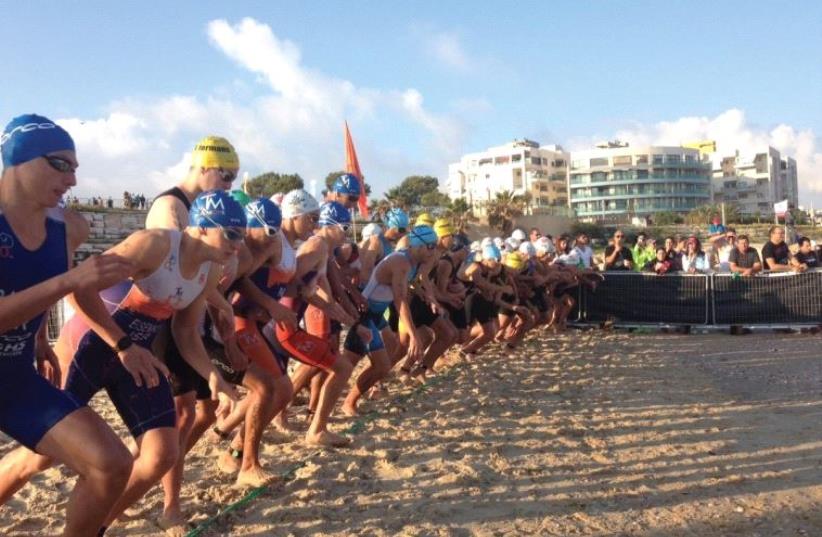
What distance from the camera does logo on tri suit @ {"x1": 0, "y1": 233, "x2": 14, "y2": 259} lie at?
2801 millimetres

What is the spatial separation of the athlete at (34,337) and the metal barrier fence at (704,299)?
12.7 m

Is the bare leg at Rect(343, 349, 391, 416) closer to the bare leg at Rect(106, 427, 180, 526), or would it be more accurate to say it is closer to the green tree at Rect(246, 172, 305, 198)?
the bare leg at Rect(106, 427, 180, 526)

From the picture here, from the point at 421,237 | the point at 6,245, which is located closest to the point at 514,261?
the point at 421,237

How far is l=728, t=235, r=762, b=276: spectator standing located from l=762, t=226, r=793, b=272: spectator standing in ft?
0.57

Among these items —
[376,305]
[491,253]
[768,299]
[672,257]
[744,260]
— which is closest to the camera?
[376,305]

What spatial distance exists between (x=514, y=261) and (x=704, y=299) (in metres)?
4.59

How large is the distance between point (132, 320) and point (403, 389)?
4519 mm

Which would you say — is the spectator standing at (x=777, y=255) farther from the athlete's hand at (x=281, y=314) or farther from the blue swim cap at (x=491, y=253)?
the athlete's hand at (x=281, y=314)

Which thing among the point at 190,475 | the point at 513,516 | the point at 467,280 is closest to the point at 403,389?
the point at 467,280

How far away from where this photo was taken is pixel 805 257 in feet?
45.3

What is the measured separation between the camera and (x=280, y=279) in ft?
16.8

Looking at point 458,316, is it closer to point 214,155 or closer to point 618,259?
point 214,155

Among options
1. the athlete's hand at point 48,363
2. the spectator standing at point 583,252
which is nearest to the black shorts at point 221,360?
the athlete's hand at point 48,363

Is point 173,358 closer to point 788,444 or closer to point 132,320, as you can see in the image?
point 132,320
